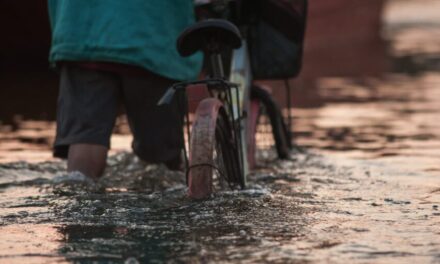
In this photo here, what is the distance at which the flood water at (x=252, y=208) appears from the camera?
4582mm

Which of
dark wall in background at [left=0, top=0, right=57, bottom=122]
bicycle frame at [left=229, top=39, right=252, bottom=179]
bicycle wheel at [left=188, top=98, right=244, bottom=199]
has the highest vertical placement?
dark wall in background at [left=0, top=0, right=57, bottom=122]

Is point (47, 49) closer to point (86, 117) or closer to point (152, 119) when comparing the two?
point (152, 119)

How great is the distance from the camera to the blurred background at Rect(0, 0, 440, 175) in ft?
29.4

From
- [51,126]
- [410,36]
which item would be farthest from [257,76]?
[410,36]

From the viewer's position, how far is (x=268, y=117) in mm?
7633

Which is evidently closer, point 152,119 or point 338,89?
point 152,119

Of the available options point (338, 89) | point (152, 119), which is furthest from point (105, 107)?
point (338, 89)

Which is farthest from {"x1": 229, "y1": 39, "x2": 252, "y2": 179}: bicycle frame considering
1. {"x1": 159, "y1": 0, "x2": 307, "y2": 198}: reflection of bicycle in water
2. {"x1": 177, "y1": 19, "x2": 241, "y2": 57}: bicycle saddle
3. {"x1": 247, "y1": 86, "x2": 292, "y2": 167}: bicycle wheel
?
{"x1": 177, "y1": 19, "x2": 241, "y2": 57}: bicycle saddle

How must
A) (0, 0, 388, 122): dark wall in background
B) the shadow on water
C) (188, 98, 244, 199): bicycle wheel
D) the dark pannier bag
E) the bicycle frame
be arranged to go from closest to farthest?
the shadow on water, (188, 98, 244, 199): bicycle wheel, the bicycle frame, the dark pannier bag, (0, 0, 388, 122): dark wall in background

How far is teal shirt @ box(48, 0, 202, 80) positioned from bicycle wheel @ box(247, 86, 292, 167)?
52.2 inches

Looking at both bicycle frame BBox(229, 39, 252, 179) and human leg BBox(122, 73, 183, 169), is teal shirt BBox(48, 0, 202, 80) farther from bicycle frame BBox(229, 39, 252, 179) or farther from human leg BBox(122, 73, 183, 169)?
bicycle frame BBox(229, 39, 252, 179)

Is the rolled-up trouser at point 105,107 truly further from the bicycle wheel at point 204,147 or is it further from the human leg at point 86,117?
the bicycle wheel at point 204,147

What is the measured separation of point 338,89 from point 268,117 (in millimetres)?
5953

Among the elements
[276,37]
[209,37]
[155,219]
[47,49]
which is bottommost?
[155,219]
